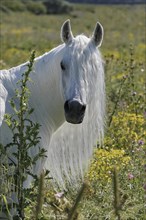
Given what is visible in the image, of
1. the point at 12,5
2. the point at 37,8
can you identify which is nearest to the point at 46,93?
the point at 12,5

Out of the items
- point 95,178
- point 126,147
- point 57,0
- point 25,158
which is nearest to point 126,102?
point 126,147

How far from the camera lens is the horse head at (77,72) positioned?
3.20 m

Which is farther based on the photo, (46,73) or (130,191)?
(130,191)

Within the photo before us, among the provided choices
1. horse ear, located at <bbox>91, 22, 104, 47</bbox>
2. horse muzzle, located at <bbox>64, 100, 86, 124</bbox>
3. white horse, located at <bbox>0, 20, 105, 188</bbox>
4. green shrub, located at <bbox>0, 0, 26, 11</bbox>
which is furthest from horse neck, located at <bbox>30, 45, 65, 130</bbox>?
green shrub, located at <bbox>0, 0, 26, 11</bbox>

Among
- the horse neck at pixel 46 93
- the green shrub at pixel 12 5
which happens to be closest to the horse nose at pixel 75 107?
the horse neck at pixel 46 93

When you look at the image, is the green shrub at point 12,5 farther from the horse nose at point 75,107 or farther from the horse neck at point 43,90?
the horse nose at point 75,107

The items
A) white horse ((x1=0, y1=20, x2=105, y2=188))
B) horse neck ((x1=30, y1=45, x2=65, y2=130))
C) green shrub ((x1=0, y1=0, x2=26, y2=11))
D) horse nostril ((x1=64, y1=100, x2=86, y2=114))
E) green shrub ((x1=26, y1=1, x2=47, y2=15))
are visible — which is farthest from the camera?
green shrub ((x1=26, y1=1, x2=47, y2=15))

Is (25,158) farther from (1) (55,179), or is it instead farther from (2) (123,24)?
(2) (123,24)

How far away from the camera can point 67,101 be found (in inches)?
126

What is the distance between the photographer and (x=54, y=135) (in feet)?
12.6

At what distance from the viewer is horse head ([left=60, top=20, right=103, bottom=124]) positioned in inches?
126

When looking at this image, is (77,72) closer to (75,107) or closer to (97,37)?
(75,107)

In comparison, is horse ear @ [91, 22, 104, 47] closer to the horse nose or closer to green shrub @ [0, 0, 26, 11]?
the horse nose

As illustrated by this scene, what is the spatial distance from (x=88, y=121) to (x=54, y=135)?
33 centimetres
